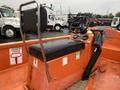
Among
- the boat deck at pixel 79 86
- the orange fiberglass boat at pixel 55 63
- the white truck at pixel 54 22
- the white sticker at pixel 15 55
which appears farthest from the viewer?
the white truck at pixel 54 22

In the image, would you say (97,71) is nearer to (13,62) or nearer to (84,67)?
(84,67)

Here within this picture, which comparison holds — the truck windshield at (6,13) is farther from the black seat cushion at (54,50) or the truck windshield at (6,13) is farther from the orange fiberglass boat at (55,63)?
the black seat cushion at (54,50)

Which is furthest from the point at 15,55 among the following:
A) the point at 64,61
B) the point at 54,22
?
the point at 54,22

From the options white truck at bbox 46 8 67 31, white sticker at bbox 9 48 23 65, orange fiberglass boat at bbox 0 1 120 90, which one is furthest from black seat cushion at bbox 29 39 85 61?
white truck at bbox 46 8 67 31

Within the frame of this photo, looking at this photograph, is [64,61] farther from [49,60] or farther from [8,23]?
[8,23]

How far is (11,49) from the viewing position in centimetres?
226

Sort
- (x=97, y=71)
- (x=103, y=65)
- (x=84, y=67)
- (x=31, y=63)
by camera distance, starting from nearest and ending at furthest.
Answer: (x=31, y=63)
(x=84, y=67)
(x=97, y=71)
(x=103, y=65)

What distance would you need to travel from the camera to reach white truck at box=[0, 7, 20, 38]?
7.73 m

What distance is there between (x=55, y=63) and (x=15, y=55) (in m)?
0.93

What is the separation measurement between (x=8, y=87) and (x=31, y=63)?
45 cm

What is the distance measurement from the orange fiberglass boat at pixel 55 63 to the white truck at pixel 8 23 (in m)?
5.79

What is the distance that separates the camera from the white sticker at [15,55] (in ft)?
7.46

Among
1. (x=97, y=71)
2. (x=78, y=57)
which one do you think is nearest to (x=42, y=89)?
(x=78, y=57)

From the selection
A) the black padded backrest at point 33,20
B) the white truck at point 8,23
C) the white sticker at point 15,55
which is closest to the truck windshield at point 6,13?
the white truck at point 8,23
